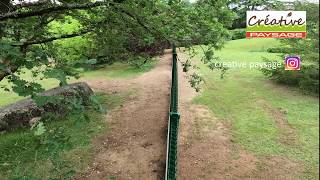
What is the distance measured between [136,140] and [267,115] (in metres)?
3.85

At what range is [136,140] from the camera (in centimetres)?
1001

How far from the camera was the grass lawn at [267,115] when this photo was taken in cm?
903

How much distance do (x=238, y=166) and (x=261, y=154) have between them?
0.82 m

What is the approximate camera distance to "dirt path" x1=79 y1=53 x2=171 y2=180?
26.9 ft

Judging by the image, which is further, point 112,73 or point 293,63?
point 112,73

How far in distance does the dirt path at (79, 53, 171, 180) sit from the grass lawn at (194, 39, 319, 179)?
65.8 inches

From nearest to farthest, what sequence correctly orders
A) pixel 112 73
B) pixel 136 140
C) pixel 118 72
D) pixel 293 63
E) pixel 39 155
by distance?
pixel 39 155 < pixel 136 140 < pixel 293 63 < pixel 112 73 < pixel 118 72

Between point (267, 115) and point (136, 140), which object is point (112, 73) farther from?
point (136, 140)

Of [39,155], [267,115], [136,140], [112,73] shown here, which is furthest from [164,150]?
[112,73]

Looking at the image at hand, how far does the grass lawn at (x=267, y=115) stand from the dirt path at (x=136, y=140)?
65.8 inches

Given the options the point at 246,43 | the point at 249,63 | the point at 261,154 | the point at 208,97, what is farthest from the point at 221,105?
the point at 246,43

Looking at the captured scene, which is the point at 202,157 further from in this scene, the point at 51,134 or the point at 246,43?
the point at 246,43

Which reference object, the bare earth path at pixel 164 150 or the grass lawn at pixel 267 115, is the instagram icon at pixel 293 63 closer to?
the grass lawn at pixel 267 115

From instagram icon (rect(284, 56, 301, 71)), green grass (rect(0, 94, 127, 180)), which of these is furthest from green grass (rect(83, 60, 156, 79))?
green grass (rect(0, 94, 127, 180))
